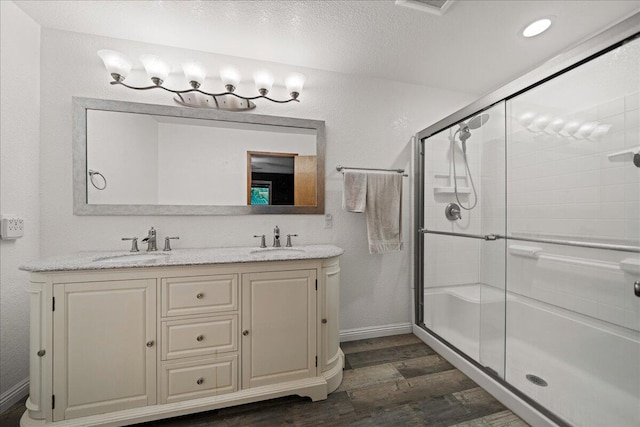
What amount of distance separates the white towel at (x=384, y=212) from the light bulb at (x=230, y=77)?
3.87 ft

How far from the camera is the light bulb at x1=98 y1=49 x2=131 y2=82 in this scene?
59.2 inches

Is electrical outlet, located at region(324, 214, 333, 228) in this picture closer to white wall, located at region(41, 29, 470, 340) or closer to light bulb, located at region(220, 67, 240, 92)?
white wall, located at region(41, 29, 470, 340)

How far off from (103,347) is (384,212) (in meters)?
1.90

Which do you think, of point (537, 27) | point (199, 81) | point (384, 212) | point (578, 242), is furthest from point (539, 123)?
point (199, 81)

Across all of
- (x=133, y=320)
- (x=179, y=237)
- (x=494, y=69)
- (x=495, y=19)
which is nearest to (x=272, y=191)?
(x=179, y=237)

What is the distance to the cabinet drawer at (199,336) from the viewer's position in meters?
1.28

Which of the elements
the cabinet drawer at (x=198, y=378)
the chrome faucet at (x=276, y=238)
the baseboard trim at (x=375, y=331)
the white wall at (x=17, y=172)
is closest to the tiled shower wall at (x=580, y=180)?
the baseboard trim at (x=375, y=331)

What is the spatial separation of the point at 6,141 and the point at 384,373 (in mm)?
2638

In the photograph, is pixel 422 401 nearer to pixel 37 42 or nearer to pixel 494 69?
pixel 494 69

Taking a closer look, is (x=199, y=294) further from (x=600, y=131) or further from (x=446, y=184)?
(x=600, y=131)

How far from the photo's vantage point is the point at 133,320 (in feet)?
4.08

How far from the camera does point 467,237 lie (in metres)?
1.85

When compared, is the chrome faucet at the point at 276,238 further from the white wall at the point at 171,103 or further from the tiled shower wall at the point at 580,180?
the tiled shower wall at the point at 580,180

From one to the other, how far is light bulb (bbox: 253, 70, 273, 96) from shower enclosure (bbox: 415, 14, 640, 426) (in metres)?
1.32
